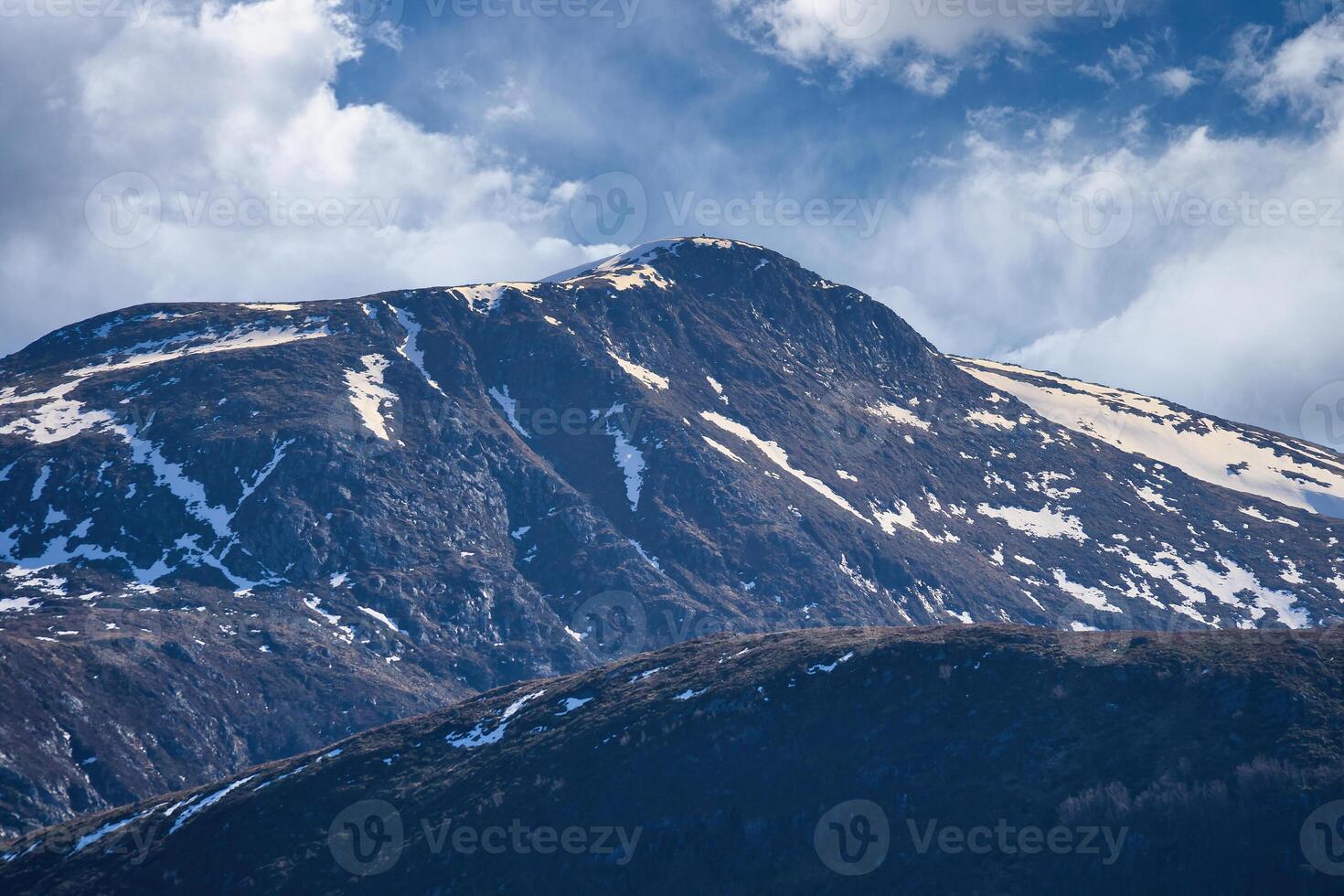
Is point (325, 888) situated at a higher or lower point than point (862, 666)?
lower

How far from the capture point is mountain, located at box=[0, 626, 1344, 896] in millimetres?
133000

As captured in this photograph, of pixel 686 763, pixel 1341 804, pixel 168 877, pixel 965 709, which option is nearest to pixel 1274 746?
pixel 1341 804

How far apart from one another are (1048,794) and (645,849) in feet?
138

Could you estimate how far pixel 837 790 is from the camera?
5984 inches

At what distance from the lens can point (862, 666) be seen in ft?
563

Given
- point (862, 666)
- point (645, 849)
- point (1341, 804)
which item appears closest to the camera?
point (1341, 804)

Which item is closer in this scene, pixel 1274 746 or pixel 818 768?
pixel 1274 746

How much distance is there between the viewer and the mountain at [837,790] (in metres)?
133

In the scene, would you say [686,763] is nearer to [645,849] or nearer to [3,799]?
[645,849]

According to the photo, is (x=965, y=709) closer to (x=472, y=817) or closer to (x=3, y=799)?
(x=472, y=817)

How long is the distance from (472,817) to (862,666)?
49.3m

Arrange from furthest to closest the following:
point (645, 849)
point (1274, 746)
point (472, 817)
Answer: point (472, 817), point (645, 849), point (1274, 746)

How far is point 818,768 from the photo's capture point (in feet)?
512

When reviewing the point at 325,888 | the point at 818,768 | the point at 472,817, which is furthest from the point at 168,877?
the point at 818,768
